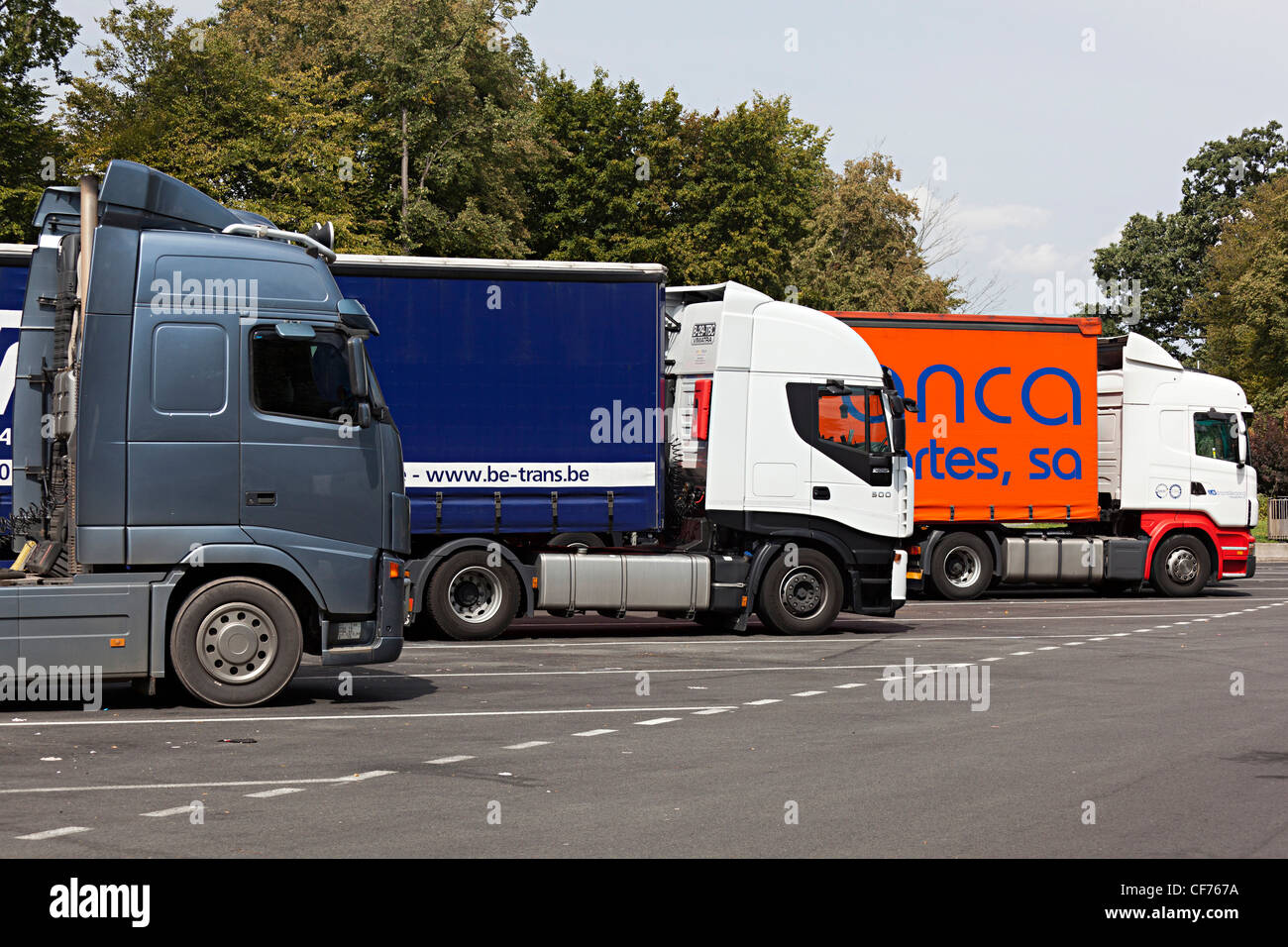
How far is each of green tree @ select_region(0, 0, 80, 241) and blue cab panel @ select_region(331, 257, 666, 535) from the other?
1823 centimetres

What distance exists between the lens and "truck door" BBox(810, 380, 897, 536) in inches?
701

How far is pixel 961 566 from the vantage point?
23516 mm

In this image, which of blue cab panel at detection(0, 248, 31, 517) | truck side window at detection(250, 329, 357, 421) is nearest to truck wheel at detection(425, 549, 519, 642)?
blue cab panel at detection(0, 248, 31, 517)

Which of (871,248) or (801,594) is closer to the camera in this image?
(801,594)

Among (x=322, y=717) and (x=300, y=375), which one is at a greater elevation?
(x=300, y=375)

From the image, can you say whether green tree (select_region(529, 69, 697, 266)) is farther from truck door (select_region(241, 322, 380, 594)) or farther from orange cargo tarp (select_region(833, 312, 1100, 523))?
truck door (select_region(241, 322, 380, 594))

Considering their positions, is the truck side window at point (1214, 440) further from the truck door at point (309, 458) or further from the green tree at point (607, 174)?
the green tree at point (607, 174)

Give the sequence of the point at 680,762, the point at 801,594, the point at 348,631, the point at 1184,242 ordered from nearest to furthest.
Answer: the point at 680,762 → the point at 348,631 → the point at 801,594 → the point at 1184,242

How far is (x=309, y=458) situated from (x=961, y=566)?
14.4 meters

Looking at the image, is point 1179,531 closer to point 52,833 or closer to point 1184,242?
point 52,833

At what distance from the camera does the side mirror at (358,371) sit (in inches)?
455

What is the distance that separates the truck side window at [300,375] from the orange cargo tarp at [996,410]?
1219 centimetres

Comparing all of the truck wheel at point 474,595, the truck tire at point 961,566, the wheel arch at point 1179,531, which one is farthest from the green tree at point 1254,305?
the truck wheel at point 474,595

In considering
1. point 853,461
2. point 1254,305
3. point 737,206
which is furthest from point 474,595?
point 1254,305
